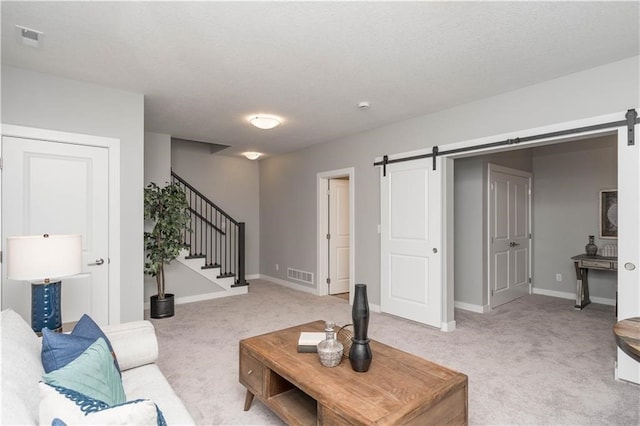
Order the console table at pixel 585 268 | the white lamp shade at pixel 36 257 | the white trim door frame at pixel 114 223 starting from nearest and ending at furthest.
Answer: the white lamp shade at pixel 36 257
the white trim door frame at pixel 114 223
the console table at pixel 585 268

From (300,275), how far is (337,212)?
1.35m

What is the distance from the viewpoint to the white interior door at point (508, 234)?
505cm

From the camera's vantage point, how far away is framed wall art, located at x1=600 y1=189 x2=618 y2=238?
5219 millimetres

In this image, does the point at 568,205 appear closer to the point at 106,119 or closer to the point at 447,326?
the point at 447,326

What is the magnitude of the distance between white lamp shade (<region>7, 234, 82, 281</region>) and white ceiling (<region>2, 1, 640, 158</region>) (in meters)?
1.41

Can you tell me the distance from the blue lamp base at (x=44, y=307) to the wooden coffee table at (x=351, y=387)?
1171 mm

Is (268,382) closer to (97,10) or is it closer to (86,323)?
(86,323)

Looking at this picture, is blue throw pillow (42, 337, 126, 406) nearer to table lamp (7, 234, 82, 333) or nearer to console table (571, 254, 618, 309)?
table lamp (7, 234, 82, 333)

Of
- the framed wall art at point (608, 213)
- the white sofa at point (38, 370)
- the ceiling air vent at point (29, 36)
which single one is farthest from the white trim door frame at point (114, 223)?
the framed wall art at point (608, 213)

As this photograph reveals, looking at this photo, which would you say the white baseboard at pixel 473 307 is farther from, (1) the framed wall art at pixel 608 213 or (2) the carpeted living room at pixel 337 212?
(1) the framed wall art at pixel 608 213

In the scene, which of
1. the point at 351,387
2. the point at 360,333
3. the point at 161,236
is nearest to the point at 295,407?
the point at 351,387

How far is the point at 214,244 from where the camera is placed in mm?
6602

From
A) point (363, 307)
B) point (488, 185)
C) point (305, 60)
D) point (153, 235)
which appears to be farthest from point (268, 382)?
point (488, 185)

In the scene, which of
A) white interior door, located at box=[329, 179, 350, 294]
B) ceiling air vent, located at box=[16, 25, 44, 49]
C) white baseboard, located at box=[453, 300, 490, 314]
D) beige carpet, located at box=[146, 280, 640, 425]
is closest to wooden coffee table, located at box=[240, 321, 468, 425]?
beige carpet, located at box=[146, 280, 640, 425]
